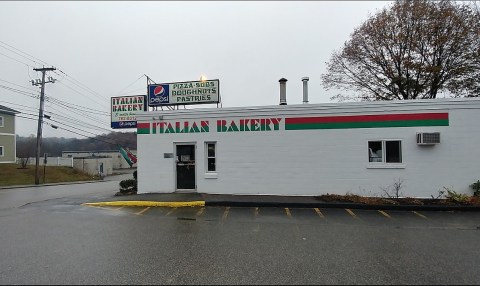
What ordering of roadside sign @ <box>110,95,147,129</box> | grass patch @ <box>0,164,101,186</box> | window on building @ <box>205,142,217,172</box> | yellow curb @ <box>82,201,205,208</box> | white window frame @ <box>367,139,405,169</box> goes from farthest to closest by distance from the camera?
grass patch @ <box>0,164,101,186</box>
roadside sign @ <box>110,95,147,129</box>
window on building @ <box>205,142,217,172</box>
white window frame @ <box>367,139,405,169</box>
yellow curb @ <box>82,201,205,208</box>

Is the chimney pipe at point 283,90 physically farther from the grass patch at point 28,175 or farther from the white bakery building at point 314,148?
the grass patch at point 28,175

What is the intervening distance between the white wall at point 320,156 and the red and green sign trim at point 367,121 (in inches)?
7.0

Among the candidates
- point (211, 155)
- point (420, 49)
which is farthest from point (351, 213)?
point (420, 49)

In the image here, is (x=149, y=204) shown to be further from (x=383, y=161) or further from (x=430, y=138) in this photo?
(x=430, y=138)

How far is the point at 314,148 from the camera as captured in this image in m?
11.9

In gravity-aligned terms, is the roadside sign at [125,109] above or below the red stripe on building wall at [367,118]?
above

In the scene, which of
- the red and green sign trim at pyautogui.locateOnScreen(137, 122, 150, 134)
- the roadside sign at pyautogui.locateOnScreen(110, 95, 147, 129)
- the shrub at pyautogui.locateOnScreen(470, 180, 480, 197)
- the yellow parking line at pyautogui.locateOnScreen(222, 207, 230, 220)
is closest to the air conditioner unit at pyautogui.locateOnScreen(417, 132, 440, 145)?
the shrub at pyautogui.locateOnScreen(470, 180, 480, 197)

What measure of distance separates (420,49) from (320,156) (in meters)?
17.8

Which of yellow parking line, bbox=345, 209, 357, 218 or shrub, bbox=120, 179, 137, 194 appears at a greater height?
shrub, bbox=120, 179, 137, 194

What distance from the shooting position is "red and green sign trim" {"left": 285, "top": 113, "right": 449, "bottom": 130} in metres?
11.2

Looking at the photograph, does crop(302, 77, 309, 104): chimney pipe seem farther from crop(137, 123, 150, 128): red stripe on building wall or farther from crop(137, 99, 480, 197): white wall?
crop(137, 123, 150, 128): red stripe on building wall

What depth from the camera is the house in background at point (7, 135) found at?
41.3m

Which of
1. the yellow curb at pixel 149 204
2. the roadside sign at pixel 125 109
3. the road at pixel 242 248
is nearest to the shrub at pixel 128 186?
the yellow curb at pixel 149 204

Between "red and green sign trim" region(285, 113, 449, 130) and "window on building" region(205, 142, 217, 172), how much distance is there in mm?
3371
